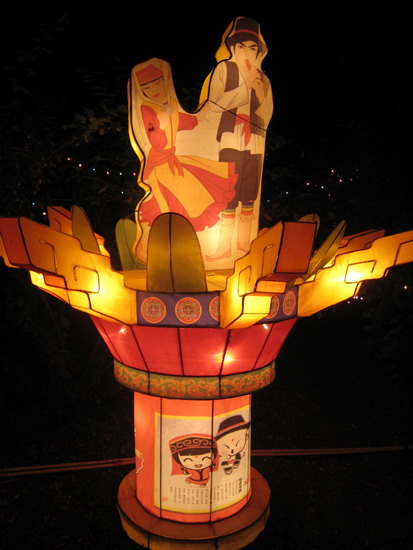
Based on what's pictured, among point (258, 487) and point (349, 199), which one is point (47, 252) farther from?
point (349, 199)

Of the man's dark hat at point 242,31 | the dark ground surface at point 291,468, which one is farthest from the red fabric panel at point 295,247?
the dark ground surface at point 291,468

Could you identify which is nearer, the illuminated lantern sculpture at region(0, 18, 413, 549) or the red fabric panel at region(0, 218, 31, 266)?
the red fabric panel at region(0, 218, 31, 266)

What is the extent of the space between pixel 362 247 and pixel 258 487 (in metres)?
2.36

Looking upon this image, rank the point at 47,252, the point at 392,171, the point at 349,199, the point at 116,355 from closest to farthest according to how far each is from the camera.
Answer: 1. the point at 47,252
2. the point at 116,355
3. the point at 392,171
4. the point at 349,199

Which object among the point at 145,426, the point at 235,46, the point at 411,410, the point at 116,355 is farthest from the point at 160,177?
the point at 411,410

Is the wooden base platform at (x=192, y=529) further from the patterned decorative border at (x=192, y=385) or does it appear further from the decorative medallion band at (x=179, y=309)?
the decorative medallion band at (x=179, y=309)

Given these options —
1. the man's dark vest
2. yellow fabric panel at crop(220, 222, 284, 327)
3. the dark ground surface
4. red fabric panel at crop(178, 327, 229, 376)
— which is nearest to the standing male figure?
the man's dark vest

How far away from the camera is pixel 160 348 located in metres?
3.14

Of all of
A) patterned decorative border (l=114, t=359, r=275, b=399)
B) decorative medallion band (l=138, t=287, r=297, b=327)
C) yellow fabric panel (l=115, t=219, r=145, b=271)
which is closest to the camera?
decorative medallion band (l=138, t=287, r=297, b=327)

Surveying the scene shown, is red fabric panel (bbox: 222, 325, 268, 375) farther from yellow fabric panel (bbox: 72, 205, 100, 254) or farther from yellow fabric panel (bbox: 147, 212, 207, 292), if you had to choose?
yellow fabric panel (bbox: 72, 205, 100, 254)

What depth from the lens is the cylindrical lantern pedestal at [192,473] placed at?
3502mm

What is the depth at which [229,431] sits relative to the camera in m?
3.59

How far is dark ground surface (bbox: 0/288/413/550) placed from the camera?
402 cm

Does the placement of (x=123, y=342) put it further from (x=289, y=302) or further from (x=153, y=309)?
(x=289, y=302)
